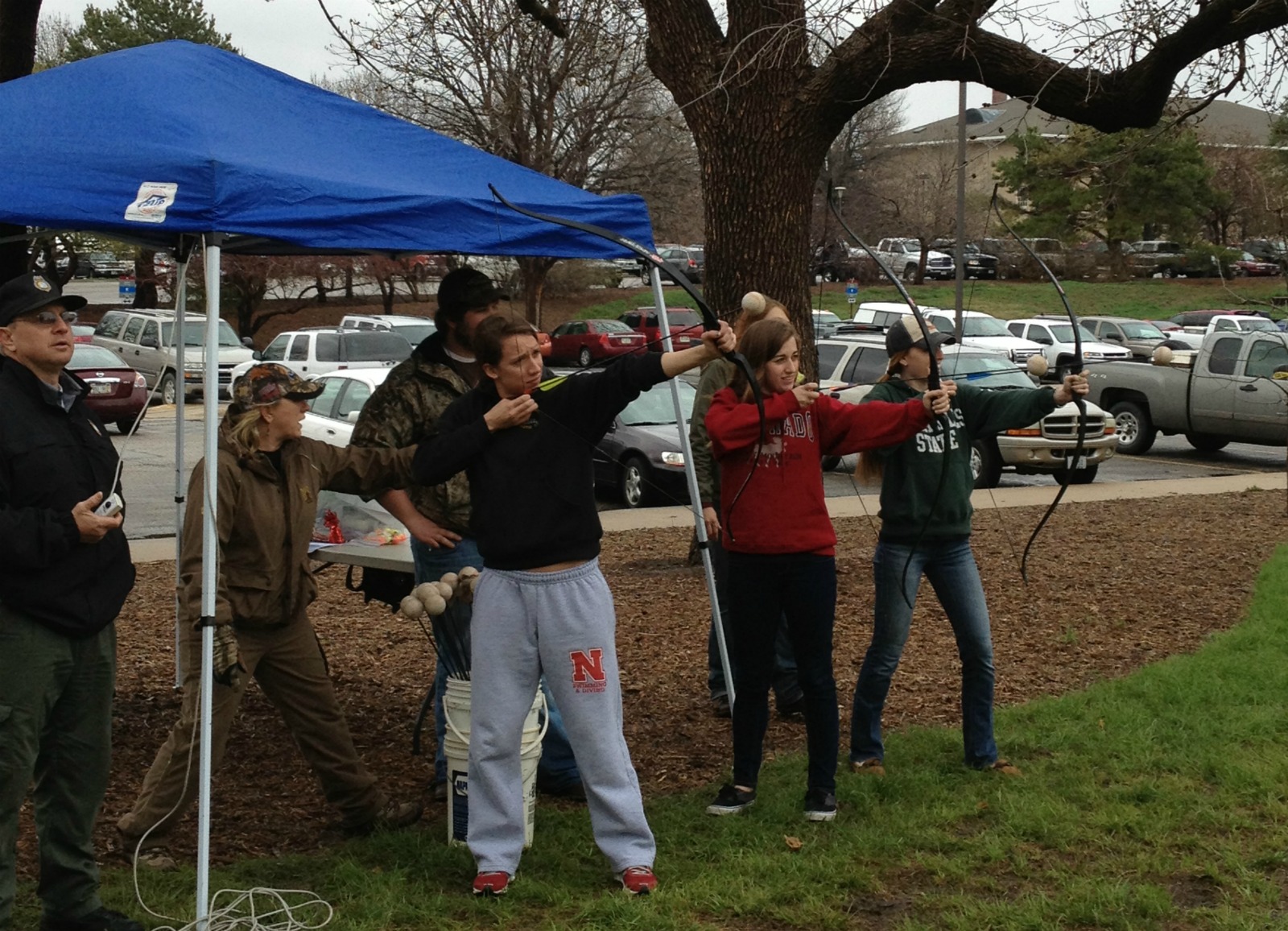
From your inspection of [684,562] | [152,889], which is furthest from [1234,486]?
[152,889]

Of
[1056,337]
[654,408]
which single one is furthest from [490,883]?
[1056,337]

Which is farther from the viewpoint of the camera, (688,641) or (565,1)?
(565,1)

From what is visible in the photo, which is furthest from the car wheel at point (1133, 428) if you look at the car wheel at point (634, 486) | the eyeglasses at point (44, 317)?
the eyeglasses at point (44, 317)

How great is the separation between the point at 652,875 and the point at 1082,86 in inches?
229

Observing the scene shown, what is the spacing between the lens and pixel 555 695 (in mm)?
4348

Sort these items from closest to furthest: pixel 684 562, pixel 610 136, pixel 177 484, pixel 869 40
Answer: pixel 177 484, pixel 869 40, pixel 684 562, pixel 610 136

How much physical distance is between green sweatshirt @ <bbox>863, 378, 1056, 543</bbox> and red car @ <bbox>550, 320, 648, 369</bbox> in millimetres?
28933

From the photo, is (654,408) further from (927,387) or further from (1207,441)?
(927,387)

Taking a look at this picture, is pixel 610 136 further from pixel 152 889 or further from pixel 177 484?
pixel 152 889

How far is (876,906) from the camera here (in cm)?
432

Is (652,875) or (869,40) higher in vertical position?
(869,40)

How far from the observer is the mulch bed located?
5.64 meters

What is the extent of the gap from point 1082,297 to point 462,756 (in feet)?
165

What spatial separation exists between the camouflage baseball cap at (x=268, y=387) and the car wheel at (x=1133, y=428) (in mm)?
17247
